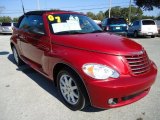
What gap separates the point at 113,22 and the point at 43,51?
12.3 metres

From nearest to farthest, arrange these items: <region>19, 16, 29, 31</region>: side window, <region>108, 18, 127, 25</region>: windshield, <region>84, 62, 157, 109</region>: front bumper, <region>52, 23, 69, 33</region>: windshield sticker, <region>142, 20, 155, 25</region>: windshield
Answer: <region>84, 62, 157, 109</region>: front bumper, <region>52, 23, 69, 33</region>: windshield sticker, <region>19, 16, 29, 31</region>: side window, <region>108, 18, 127, 25</region>: windshield, <region>142, 20, 155, 25</region>: windshield

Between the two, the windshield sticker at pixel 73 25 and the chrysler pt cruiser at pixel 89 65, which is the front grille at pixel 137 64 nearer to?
the chrysler pt cruiser at pixel 89 65

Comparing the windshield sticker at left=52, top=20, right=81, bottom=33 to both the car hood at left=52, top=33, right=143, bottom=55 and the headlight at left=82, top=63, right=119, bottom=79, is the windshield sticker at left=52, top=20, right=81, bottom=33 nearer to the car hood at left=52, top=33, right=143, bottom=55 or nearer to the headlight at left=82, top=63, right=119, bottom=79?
the car hood at left=52, top=33, right=143, bottom=55

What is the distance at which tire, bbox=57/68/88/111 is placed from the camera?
3410 mm

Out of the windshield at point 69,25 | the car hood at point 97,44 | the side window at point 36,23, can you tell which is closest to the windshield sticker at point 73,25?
the windshield at point 69,25

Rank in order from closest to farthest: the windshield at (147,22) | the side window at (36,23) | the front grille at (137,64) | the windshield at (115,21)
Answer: the front grille at (137,64) → the side window at (36,23) → the windshield at (115,21) → the windshield at (147,22)

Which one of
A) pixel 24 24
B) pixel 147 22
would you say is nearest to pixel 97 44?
pixel 24 24

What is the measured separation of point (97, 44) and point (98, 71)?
599 mm

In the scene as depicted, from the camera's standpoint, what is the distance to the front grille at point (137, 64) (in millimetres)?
3394

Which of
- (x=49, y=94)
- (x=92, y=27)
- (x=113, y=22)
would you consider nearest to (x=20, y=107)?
(x=49, y=94)

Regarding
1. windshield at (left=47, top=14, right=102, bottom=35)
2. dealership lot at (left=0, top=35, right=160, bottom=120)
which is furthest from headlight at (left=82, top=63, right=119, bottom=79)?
windshield at (left=47, top=14, right=102, bottom=35)

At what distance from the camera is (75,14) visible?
16.8 ft

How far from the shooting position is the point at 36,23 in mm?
5008

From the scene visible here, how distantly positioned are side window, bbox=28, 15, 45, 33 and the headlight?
1678 mm
